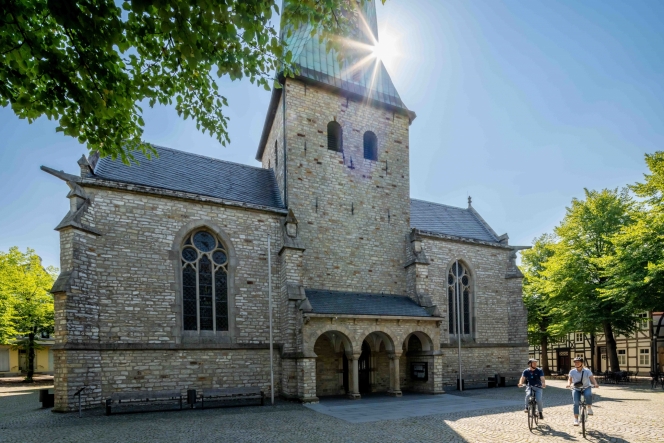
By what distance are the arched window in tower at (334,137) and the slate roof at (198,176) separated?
124 inches

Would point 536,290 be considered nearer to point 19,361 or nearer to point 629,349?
point 629,349

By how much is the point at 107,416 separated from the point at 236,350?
448 centimetres

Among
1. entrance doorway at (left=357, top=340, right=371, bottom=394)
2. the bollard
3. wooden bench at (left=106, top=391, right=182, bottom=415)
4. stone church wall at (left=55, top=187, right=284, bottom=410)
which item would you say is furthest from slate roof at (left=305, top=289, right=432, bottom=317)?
wooden bench at (left=106, top=391, right=182, bottom=415)

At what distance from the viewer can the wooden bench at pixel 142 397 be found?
12.6 m

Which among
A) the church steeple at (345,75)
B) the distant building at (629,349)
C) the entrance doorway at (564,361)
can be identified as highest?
the church steeple at (345,75)

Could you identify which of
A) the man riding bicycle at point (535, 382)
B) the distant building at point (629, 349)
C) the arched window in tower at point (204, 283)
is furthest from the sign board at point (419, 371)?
the distant building at point (629, 349)

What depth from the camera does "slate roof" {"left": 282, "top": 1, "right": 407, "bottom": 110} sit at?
1864 cm

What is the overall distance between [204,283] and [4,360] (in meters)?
34.0

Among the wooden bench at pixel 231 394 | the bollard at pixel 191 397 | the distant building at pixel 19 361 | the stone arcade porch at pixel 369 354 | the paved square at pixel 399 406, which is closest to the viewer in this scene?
the paved square at pixel 399 406

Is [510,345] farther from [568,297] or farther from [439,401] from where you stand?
[439,401]

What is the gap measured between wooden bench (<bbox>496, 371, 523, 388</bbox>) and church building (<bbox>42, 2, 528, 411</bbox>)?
1.03ft

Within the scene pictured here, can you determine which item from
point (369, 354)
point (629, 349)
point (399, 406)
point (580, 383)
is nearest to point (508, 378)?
point (369, 354)

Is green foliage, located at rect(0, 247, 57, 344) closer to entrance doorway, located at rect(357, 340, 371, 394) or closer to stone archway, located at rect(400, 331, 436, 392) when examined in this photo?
entrance doorway, located at rect(357, 340, 371, 394)

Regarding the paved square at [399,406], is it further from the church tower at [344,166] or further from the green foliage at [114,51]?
the green foliage at [114,51]
